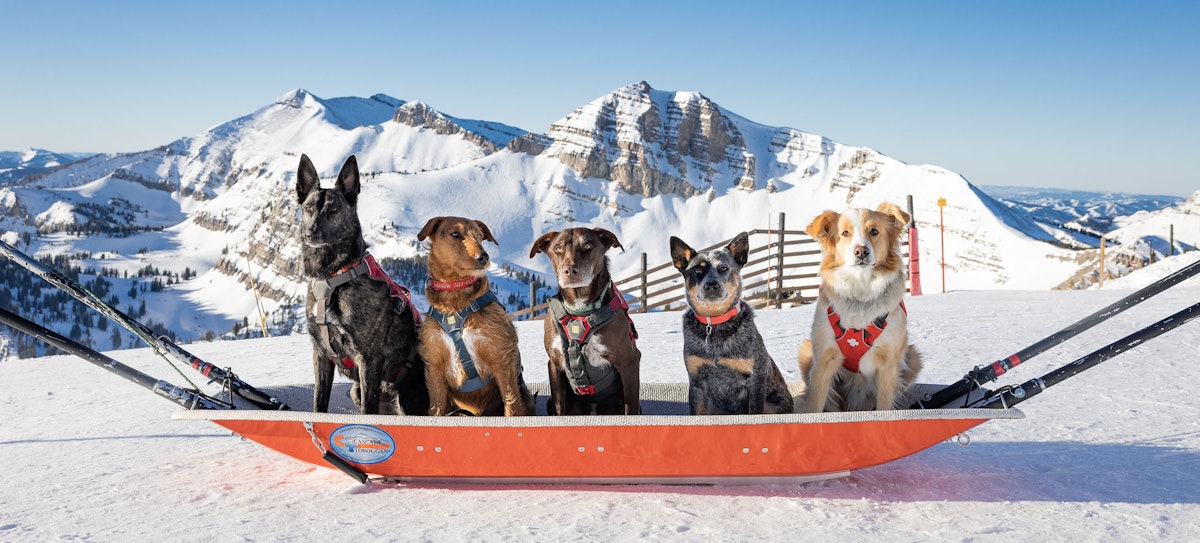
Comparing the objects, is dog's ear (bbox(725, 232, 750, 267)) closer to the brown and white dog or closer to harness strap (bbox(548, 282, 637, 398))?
the brown and white dog

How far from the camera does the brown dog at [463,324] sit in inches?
136

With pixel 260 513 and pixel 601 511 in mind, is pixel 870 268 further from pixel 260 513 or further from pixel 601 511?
pixel 260 513

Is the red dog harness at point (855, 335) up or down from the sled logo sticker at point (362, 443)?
up

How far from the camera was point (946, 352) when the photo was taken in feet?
23.5

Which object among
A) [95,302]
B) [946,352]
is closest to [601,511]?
[95,302]

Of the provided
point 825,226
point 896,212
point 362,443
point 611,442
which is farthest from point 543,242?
point 896,212

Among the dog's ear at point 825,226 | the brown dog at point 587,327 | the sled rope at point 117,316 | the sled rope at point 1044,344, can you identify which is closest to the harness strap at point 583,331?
the brown dog at point 587,327

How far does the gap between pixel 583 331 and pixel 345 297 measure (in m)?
1.18

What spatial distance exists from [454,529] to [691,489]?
118cm

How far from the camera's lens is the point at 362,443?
3.36 meters

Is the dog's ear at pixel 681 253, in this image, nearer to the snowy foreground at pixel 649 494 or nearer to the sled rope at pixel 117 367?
the snowy foreground at pixel 649 494

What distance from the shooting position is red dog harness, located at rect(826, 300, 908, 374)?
3449 mm

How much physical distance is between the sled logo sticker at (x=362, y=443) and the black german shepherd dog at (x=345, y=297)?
205 millimetres

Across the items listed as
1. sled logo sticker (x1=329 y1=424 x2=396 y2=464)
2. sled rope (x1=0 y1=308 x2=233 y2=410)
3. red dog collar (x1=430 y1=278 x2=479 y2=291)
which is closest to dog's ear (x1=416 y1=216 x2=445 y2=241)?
red dog collar (x1=430 y1=278 x2=479 y2=291)
